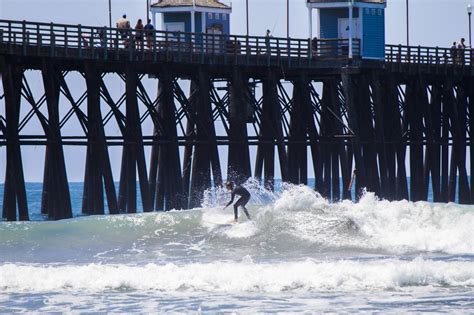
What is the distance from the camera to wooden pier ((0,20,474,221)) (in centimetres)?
4041

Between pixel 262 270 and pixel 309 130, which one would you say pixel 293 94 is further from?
pixel 262 270

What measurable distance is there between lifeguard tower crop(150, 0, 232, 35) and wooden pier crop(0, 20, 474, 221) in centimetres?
128

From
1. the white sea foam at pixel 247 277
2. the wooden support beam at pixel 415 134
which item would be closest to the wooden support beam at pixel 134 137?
the wooden support beam at pixel 415 134

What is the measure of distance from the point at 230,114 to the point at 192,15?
532 cm

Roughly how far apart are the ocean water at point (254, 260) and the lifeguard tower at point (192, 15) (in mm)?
10102

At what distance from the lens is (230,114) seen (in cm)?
4553

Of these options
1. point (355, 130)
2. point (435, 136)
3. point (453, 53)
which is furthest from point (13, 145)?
point (453, 53)

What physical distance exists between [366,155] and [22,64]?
12.9 metres

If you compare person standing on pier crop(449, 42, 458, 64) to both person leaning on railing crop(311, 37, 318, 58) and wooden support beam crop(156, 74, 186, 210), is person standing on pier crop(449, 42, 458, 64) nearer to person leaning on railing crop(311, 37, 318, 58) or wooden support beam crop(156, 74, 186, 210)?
person leaning on railing crop(311, 37, 318, 58)

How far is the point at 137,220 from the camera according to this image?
36.1 metres

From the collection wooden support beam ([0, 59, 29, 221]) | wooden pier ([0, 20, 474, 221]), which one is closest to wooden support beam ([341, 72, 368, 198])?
wooden pier ([0, 20, 474, 221])

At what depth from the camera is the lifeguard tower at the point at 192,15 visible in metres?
49.4

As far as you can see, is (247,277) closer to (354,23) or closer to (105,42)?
(105,42)

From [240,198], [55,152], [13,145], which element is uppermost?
[13,145]
